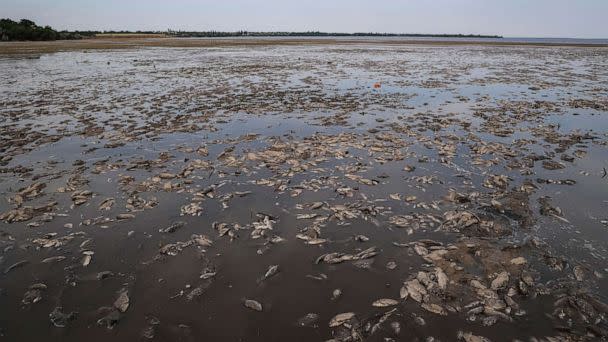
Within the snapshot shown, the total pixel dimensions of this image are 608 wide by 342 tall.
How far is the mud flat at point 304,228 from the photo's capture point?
237 inches

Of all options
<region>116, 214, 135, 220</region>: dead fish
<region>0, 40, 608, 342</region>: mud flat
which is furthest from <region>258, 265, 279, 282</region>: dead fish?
<region>116, 214, 135, 220</region>: dead fish

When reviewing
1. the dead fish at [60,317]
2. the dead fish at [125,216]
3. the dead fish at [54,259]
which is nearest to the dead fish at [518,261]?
the dead fish at [60,317]

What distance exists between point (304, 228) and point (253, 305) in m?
2.85

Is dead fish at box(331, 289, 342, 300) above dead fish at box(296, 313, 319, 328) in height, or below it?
above

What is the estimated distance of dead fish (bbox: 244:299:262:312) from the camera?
20.5 ft

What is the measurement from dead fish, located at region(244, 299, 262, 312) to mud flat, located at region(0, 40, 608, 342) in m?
0.03

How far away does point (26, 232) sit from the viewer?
8.59 metres

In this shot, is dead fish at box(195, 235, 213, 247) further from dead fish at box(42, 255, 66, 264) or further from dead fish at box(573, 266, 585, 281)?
dead fish at box(573, 266, 585, 281)

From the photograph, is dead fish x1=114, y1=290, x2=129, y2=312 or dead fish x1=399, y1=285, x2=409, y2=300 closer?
dead fish x1=114, y1=290, x2=129, y2=312

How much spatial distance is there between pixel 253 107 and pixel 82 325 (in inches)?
694

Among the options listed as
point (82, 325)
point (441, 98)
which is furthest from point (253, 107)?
point (82, 325)

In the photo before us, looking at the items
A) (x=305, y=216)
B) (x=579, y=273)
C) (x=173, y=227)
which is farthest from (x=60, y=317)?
(x=579, y=273)

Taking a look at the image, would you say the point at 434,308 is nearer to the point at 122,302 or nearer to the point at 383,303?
the point at 383,303

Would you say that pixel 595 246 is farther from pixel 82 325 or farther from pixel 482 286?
pixel 82 325
